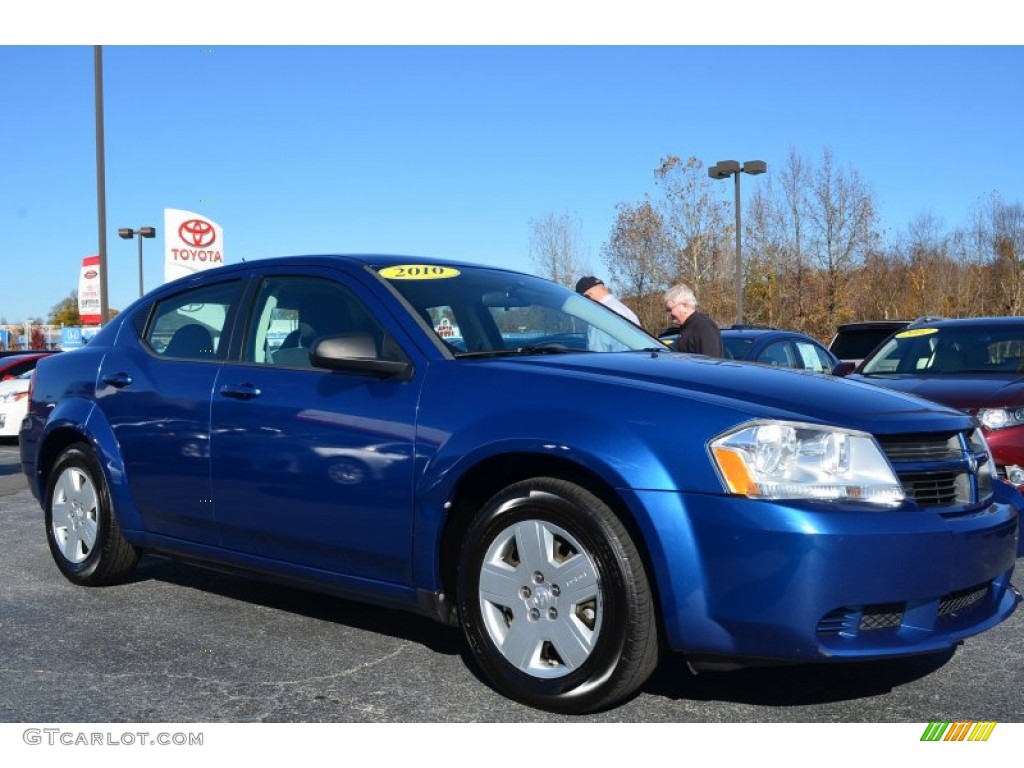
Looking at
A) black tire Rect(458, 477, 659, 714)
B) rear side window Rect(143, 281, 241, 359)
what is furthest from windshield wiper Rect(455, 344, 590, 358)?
rear side window Rect(143, 281, 241, 359)

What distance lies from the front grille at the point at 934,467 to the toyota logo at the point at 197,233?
52.7ft

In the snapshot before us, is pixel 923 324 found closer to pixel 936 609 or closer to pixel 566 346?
pixel 566 346

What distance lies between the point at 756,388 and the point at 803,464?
1.36 feet

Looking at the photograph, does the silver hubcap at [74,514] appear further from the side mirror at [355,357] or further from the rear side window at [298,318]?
the side mirror at [355,357]

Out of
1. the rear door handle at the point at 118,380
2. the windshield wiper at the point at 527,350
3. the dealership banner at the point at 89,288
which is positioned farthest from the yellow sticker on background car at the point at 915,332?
the dealership banner at the point at 89,288

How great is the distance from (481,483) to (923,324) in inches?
242

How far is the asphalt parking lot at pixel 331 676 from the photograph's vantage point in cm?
363

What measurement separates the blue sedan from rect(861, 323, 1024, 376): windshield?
13.0 ft

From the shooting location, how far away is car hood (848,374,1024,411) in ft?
22.6

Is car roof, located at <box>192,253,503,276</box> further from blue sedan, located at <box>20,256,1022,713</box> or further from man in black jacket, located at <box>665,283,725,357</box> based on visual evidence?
man in black jacket, located at <box>665,283,725,357</box>

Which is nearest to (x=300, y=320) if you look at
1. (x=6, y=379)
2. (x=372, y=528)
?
(x=372, y=528)

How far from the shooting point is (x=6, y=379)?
1612 cm

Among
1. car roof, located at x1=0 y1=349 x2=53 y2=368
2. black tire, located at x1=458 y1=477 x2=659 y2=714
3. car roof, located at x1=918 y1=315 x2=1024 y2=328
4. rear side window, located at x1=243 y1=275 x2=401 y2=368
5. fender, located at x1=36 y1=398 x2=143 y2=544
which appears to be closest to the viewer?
black tire, located at x1=458 y1=477 x2=659 y2=714

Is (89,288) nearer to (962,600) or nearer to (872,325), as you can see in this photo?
(872,325)
